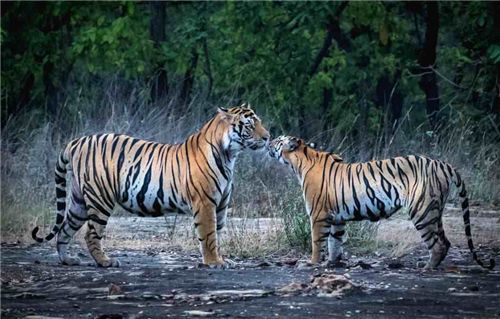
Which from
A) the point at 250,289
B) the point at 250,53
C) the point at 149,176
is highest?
the point at 250,53

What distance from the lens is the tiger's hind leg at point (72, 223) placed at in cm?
1088

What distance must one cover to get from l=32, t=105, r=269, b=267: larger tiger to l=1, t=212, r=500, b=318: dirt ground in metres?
0.42

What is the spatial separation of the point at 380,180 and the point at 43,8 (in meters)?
13.2

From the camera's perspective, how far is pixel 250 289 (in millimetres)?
9016

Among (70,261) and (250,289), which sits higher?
(70,261)

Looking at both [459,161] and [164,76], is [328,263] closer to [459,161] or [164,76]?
[459,161]

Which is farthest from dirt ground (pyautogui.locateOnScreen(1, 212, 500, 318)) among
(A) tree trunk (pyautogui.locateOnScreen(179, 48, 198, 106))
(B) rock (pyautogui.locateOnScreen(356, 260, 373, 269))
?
(A) tree trunk (pyautogui.locateOnScreen(179, 48, 198, 106))

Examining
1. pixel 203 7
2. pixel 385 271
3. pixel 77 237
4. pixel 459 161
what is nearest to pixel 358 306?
pixel 385 271

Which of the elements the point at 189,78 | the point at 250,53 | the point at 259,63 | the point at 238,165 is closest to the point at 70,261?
the point at 238,165

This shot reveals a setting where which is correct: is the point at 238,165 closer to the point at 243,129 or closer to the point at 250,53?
the point at 243,129

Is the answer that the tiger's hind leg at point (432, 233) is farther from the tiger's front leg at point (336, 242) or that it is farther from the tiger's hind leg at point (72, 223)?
the tiger's hind leg at point (72, 223)

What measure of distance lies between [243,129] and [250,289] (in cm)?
235

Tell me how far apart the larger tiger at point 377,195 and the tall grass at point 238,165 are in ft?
2.49

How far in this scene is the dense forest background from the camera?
19.1 m
